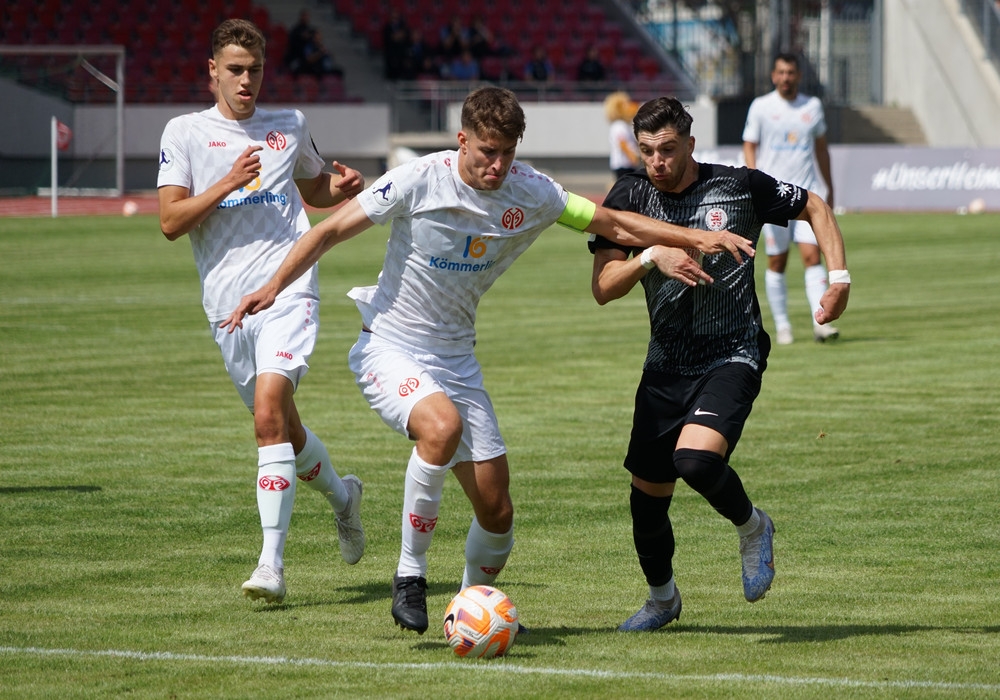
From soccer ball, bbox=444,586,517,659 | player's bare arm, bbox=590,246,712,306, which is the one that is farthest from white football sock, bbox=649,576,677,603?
player's bare arm, bbox=590,246,712,306

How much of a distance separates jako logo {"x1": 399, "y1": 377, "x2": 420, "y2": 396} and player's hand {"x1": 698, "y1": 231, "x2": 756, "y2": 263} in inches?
46.3

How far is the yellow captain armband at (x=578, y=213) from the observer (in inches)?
230

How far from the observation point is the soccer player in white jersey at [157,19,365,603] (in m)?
6.33

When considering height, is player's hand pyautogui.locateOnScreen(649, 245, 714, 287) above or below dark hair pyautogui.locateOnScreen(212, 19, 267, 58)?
below

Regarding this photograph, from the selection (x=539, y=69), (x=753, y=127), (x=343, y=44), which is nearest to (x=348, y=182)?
(x=753, y=127)

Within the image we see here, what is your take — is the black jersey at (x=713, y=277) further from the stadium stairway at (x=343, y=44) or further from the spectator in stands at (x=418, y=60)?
the stadium stairway at (x=343, y=44)

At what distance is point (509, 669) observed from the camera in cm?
518

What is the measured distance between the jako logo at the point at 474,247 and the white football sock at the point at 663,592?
1.45 meters

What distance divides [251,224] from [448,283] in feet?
4.18

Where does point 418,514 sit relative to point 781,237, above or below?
below

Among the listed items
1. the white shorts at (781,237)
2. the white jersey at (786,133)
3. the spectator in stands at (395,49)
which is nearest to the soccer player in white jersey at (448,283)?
the white shorts at (781,237)

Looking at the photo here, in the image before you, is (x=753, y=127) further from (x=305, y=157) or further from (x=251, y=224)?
(x=251, y=224)

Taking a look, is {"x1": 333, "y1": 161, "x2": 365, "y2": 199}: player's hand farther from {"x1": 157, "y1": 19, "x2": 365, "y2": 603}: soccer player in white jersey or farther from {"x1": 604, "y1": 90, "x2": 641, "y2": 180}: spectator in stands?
{"x1": 604, "y1": 90, "x2": 641, "y2": 180}: spectator in stands

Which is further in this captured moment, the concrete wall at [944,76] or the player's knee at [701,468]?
the concrete wall at [944,76]
